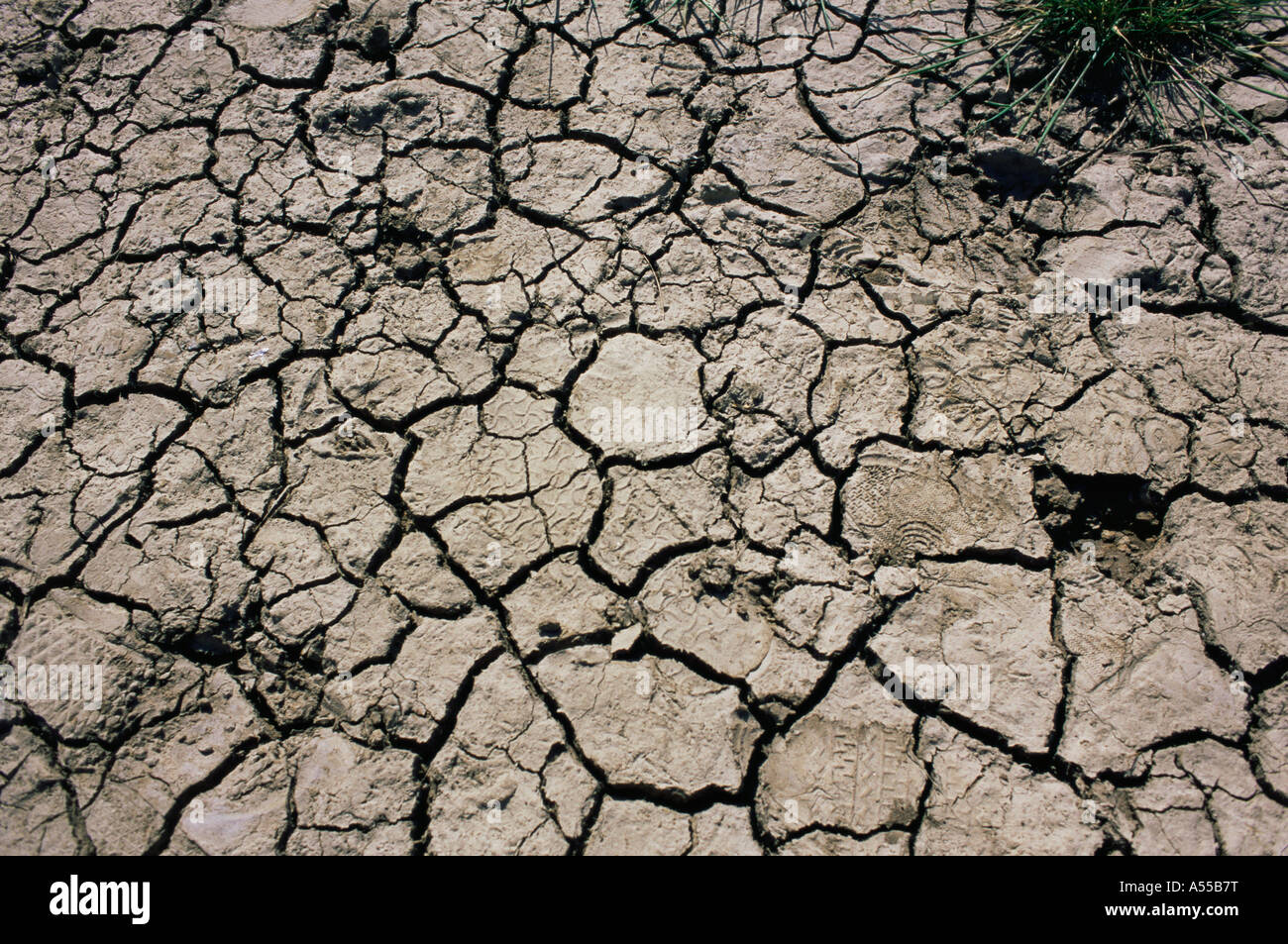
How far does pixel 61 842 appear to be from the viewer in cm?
182

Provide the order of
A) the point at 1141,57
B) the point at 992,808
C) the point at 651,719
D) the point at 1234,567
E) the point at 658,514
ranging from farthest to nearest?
the point at 1141,57 → the point at 658,514 → the point at 1234,567 → the point at 651,719 → the point at 992,808

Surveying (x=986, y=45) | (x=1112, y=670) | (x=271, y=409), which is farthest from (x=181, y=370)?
(x=986, y=45)

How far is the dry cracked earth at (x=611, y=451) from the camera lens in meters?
1.87

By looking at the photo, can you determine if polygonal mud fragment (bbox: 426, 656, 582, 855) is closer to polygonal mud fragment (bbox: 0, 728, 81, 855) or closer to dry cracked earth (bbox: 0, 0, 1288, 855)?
dry cracked earth (bbox: 0, 0, 1288, 855)

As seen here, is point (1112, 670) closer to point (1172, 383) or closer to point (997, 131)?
point (1172, 383)

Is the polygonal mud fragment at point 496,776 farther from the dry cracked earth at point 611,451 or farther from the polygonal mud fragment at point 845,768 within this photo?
the polygonal mud fragment at point 845,768

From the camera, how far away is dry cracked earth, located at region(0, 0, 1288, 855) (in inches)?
73.7

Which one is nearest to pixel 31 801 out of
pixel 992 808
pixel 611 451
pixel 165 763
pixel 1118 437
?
pixel 165 763

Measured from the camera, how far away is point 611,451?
88.4 inches

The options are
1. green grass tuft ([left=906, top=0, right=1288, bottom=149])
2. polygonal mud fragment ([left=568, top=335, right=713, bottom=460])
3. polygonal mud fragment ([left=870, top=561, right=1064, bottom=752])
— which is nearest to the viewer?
polygonal mud fragment ([left=870, top=561, right=1064, bottom=752])

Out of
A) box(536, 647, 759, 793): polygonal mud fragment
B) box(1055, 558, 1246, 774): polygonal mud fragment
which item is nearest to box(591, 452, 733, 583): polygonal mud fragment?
box(536, 647, 759, 793): polygonal mud fragment

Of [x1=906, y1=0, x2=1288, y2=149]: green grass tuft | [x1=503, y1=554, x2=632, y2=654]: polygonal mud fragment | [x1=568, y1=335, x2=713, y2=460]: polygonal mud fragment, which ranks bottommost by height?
[x1=503, y1=554, x2=632, y2=654]: polygonal mud fragment

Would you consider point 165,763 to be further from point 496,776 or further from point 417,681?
point 496,776

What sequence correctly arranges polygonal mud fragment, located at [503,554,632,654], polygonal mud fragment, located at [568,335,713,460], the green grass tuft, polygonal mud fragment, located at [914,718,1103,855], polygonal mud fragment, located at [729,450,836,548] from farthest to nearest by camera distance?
the green grass tuft
polygonal mud fragment, located at [568,335,713,460]
polygonal mud fragment, located at [729,450,836,548]
polygonal mud fragment, located at [503,554,632,654]
polygonal mud fragment, located at [914,718,1103,855]
